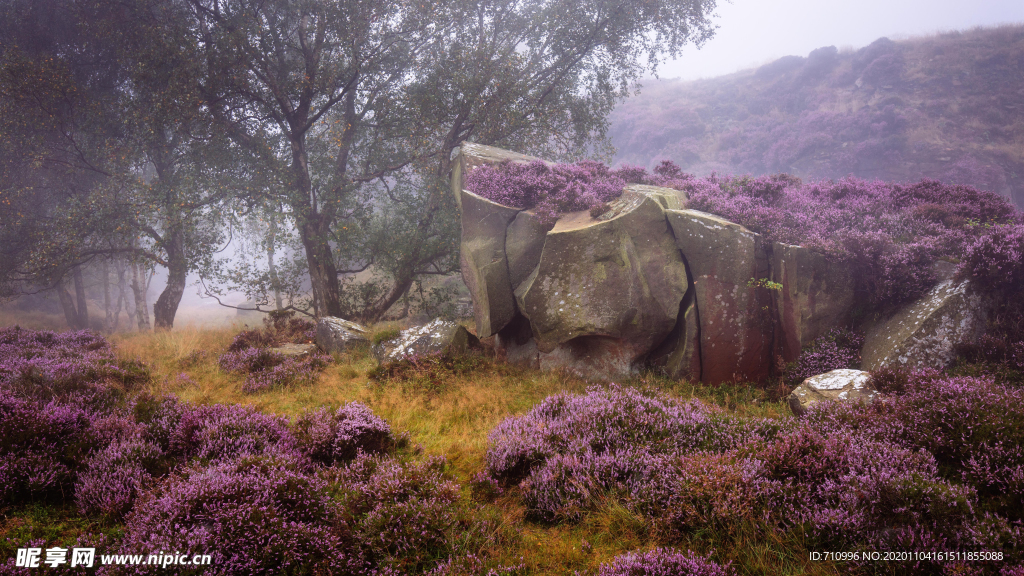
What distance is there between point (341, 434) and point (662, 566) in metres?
4.05

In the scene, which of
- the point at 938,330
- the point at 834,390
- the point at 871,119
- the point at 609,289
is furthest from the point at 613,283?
the point at 871,119

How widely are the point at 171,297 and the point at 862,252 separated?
74.6 feet

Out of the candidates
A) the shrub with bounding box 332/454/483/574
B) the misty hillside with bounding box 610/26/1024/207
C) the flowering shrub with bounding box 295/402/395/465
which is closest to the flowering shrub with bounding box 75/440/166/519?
the flowering shrub with bounding box 295/402/395/465

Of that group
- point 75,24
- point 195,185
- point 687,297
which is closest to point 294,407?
point 687,297

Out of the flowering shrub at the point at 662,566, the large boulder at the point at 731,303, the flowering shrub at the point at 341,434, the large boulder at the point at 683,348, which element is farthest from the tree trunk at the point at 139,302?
the flowering shrub at the point at 662,566

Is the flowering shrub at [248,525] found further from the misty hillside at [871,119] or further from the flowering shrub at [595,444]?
the misty hillside at [871,119]

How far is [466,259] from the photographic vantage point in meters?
10.7

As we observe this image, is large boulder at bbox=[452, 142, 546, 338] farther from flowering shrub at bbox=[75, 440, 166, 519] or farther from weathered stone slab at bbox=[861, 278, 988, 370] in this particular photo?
weathered stone slab at bbox=[861, 278, 988, 370]

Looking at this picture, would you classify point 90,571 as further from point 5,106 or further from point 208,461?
point 5,106

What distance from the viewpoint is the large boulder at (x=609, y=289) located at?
27.4 ft

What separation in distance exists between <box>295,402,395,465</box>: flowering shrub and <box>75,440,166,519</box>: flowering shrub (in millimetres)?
1528

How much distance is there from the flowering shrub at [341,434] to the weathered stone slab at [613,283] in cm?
421

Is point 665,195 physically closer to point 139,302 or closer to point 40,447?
point 40,447

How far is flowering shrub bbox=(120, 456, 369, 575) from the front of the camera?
3266mm
